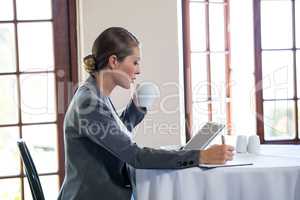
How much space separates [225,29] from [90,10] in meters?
1.12

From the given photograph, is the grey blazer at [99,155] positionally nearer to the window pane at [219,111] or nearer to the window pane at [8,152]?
the window pane at [8,152]

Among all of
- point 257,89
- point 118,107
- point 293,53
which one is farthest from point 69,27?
point 293,53

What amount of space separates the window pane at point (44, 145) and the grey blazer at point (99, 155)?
1392mm

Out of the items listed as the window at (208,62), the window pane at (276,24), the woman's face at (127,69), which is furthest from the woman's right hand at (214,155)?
the window pane at (276,24)

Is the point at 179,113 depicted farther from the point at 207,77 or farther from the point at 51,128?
the point at 51,128

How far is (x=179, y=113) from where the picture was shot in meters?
3.13

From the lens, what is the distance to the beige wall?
3039 mm

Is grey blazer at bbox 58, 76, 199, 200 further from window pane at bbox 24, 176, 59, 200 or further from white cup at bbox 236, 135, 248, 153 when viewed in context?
window pane at bbox 24, 176, 59, 200

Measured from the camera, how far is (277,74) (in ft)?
11.4

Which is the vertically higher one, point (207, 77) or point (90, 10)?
point (90, 10)

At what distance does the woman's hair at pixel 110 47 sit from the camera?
5.99 feet

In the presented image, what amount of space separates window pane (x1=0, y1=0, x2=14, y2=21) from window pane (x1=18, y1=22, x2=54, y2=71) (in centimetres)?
13

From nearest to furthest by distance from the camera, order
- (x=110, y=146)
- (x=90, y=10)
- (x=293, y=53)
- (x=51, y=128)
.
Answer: (x=110, y=146), (x=90, y=10), (x=51, y=128), (x=293, y=53)

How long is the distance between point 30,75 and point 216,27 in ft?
4.82
